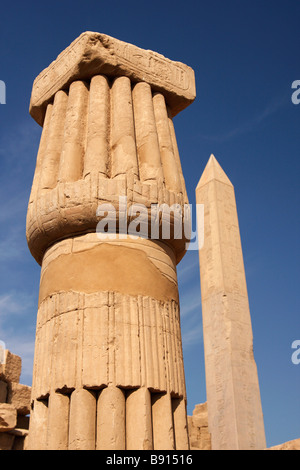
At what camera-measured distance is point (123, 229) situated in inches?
188

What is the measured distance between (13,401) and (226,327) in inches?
174

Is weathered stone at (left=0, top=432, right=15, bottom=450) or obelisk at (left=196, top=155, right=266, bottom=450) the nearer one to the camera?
obelisk at (left=196, top=155, right=266, bottom=450)

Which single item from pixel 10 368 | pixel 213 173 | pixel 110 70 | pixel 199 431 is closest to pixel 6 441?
pixel 10 368

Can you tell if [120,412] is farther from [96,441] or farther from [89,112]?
[89,112]

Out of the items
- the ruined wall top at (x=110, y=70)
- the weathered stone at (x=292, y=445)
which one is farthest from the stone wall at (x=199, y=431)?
the ruined wall top at (x=110, y=70)

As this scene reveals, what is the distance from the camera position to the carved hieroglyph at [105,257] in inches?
159

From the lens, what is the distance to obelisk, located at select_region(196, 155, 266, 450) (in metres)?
6.07

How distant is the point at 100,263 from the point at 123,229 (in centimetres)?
39

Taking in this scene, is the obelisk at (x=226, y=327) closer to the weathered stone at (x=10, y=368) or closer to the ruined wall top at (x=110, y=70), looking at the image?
the ruined wall top at (x=110, y=70)

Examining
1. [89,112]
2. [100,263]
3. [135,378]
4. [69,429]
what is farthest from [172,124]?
[69,429]

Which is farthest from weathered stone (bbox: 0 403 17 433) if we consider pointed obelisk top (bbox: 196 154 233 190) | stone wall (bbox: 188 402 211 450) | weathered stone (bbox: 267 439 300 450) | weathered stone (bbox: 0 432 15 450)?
pointed obelisk top (bbox: 196 154 233 190)

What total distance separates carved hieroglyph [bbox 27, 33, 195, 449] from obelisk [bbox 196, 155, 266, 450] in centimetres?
158

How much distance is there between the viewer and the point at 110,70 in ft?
18.8

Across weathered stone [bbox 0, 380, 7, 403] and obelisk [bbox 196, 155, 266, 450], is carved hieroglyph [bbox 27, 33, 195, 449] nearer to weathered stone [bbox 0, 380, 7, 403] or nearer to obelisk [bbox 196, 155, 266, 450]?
obelisk [bbox 196, 155, 266, 450]
